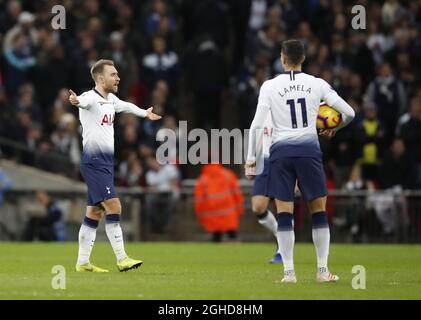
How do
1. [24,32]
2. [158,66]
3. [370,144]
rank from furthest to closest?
[158,66] < [24,32] < [370,144]

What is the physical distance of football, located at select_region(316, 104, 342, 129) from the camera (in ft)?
48.0

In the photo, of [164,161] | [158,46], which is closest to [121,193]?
[164,161]

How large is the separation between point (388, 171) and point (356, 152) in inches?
36.0

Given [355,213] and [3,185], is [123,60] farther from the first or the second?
[355,213]

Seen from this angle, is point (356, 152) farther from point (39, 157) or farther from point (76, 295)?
point (76, 295)

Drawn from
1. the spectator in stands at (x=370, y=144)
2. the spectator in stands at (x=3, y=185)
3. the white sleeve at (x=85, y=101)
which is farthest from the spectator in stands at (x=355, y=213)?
the white sleeve at (x=85, y=101)

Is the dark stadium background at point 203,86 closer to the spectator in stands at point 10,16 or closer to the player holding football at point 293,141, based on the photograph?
the spectator in stands at point 10,16

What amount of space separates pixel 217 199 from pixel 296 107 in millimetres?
12702

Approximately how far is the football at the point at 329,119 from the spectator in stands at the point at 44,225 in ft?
42.9

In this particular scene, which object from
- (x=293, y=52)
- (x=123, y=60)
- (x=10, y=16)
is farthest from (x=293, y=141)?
(x=10, y=16)

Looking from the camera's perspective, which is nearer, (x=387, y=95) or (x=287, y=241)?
(x=287, y=241)

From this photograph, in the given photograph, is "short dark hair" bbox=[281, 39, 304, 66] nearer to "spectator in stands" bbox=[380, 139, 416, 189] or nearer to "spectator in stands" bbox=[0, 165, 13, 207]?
"spectator in stands" bbox=[380, 139, 416, 189]

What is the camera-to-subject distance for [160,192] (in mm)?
27109
